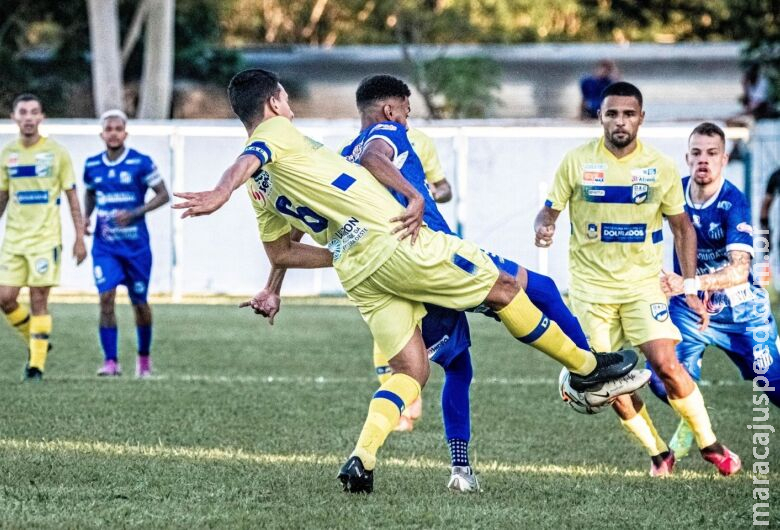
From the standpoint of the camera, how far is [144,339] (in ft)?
38.2

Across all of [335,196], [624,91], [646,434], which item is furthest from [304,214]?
[646,434]

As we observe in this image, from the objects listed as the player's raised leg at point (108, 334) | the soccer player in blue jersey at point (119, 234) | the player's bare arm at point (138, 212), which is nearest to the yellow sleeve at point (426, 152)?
the player's bare arm at point (138, 212)

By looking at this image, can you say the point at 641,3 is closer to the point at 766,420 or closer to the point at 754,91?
the point at 754,91

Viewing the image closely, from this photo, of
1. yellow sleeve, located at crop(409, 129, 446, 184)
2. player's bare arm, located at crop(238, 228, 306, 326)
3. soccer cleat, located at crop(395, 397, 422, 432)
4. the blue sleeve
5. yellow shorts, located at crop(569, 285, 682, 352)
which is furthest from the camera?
yellow sleeve, located at crop(409, 129, 446, 184)

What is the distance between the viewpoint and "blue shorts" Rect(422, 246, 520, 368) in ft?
21.5

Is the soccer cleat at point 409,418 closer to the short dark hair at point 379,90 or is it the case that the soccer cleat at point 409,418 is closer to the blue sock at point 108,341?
the short dark hair at point 379,90

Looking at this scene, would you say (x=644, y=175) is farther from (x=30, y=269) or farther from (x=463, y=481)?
(x=30, y=269)

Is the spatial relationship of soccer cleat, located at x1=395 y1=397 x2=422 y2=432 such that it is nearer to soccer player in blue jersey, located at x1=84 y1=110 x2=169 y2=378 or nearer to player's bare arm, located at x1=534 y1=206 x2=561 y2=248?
player's bare arm, located at x1=534 y1=206 x2=561 y2=248

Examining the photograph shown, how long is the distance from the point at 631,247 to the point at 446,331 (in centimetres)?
138

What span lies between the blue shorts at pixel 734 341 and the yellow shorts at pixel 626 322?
1.84ft

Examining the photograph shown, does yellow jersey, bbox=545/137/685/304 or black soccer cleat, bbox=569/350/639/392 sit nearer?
black soccer cleat, bbox=569/350/639/392

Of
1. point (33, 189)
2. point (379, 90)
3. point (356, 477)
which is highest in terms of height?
point (379, 90)

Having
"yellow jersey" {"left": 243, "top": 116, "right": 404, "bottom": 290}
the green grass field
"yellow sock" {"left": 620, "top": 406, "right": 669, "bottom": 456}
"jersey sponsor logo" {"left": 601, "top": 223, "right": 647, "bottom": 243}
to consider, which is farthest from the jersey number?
"yellow sock" {"left": 620, "top": 406, "right": 669, "bottom": 456}

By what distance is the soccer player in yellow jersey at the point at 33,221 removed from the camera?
11.2 meters
